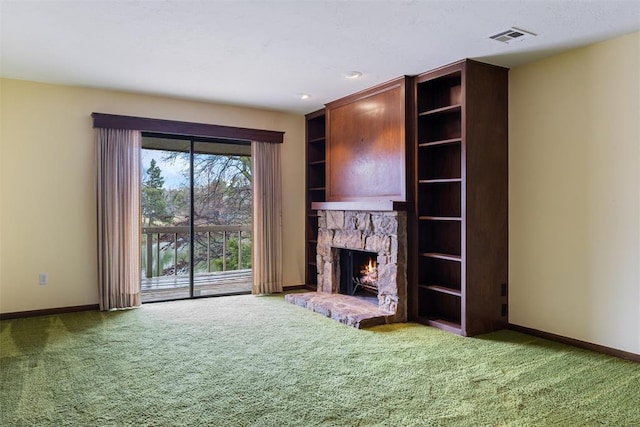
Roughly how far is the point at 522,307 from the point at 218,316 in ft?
10.0

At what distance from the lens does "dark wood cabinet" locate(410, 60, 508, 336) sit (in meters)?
3.90

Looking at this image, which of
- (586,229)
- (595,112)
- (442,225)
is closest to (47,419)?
(442,225)

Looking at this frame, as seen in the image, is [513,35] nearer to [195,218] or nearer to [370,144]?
[370,144]

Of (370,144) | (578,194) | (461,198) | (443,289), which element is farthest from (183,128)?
(578,194)

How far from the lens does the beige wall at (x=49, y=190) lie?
446cm

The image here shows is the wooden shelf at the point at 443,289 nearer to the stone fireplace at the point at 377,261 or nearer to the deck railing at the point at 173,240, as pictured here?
the stone fireplace at the point at 377,261

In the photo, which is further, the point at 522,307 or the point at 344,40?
the point at 522,307

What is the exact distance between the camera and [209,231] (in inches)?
224

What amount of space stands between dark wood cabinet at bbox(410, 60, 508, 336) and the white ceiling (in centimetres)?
33

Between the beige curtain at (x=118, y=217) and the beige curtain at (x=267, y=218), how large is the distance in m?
1.47

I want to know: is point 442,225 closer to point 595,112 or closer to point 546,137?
point 546,137

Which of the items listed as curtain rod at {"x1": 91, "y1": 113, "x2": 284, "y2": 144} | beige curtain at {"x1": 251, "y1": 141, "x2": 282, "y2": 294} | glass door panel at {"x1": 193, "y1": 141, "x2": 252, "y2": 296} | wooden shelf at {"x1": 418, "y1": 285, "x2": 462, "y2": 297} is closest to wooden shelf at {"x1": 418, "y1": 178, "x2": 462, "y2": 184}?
wooden shelf at {"x1": 418, "y1": 285, "x2": 462, "y2": 297}

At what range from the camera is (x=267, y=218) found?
19.1ft

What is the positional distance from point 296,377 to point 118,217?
3115 mm
